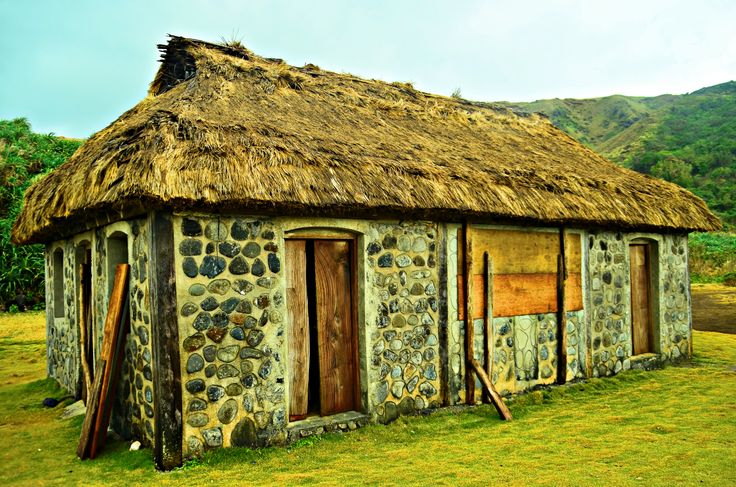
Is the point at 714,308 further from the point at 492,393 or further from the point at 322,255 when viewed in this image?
the point at 322,255

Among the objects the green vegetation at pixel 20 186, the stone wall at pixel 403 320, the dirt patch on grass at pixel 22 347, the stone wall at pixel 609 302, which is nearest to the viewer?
the stone wall at pixel 403 320

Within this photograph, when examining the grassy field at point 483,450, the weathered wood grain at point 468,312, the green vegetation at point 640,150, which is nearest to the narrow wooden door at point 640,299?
the grassy field at point 483,450

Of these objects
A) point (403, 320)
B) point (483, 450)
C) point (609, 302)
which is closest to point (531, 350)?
point (609, 302)

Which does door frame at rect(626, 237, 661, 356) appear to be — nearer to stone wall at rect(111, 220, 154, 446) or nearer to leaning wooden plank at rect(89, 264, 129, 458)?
stone wall at rect(111, 220, 154, 446)

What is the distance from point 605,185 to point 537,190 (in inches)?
63.2

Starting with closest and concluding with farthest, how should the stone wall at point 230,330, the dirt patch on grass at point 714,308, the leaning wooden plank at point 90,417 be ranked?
the stone wall at point 230,330 < the leaning wooden plank at point 90,417 < the dirt patch on grass at point 714,308

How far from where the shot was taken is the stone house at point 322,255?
4.83 meters

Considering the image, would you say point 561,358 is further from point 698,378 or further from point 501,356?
point 698,378

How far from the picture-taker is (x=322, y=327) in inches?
227

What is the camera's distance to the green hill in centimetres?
3638

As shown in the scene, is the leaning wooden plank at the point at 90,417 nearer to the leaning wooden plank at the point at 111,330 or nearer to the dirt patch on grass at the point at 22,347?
the leaning wooden plank at the point at 111,330

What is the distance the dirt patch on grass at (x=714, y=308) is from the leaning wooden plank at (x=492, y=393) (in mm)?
8863

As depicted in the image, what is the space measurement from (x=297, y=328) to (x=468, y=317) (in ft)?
6.89

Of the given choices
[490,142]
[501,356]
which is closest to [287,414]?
[501,356]
